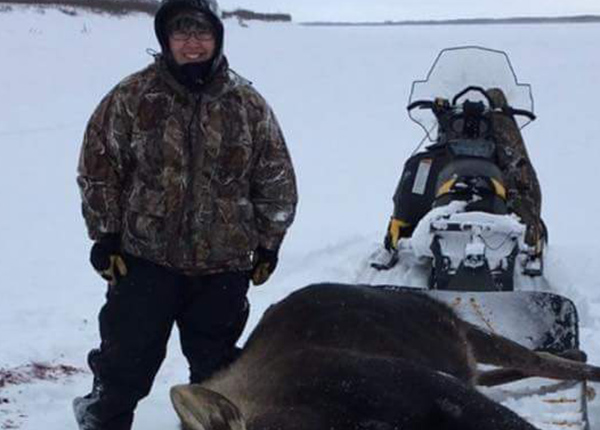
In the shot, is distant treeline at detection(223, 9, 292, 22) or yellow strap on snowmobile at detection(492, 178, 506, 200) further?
distant treeline at detection(223, 9, 292, 22)

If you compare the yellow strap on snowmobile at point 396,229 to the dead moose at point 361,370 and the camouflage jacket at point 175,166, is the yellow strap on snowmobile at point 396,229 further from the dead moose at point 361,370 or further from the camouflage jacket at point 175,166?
the camouflage jacket at point 175,166

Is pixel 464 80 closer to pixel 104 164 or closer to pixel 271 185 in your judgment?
pixel 271 185

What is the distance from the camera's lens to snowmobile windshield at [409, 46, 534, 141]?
22.5ft

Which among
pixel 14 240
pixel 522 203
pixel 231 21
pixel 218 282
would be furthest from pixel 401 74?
pixel 218 282

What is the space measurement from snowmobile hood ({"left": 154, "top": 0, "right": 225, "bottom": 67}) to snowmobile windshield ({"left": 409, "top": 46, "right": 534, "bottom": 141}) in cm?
338

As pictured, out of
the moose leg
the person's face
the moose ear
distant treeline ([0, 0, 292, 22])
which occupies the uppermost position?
distant treeline ([0, 0, 292, 22])

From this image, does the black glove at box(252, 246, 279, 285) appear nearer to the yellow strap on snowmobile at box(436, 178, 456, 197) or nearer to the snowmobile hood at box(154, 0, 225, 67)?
the snowmobile hood at box(154, 0, 225, 67)

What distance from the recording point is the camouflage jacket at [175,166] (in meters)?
3.60

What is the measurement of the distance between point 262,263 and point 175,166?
562mm

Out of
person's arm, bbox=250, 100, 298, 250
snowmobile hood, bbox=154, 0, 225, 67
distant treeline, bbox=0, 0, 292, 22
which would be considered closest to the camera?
snowmobile hood, bbox=154, 0, 225, 67

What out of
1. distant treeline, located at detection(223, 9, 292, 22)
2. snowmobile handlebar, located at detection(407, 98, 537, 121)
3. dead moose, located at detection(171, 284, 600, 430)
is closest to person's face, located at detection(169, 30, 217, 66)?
dead moose, located at detection(171, 284, 600, 430)

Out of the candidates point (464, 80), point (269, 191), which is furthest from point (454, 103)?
point (269, 191)

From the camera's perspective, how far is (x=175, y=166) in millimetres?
3605

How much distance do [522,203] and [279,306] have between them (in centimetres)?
278
